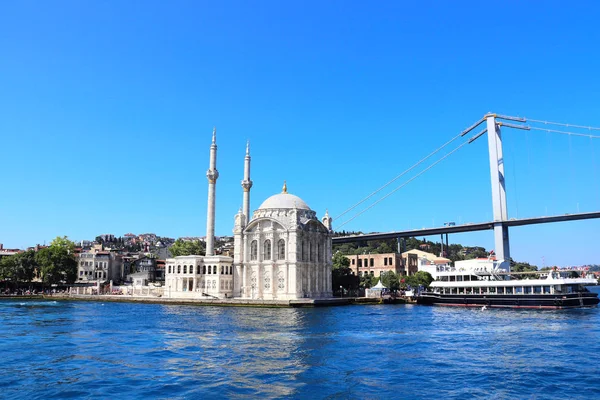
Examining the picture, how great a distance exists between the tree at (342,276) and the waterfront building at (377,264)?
8935 mm

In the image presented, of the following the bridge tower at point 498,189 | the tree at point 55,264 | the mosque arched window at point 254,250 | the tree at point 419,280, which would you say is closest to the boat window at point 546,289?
the bridge tower at point 498,189

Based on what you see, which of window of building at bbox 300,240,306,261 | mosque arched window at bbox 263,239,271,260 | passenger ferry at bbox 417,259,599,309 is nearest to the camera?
passenger ferry at bbox 417,259,599,309

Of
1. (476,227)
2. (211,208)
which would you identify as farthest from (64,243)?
(476,227)

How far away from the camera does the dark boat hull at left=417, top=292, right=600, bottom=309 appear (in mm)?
42344

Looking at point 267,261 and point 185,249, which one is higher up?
point 185,249

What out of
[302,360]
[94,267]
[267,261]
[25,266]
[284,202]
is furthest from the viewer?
[94,267]

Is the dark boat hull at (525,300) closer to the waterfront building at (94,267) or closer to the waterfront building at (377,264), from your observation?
the waterfront building at (377,264)

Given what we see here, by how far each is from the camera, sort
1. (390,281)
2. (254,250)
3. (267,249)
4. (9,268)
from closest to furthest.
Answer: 1. (267,249)
2. (254,250)
3. (390,281)
4. (9,268)

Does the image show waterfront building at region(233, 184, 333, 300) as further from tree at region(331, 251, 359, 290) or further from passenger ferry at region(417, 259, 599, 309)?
passenger ferry at region(417, 259, 599, 309)

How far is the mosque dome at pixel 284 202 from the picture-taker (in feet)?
201

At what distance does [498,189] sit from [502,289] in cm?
1837

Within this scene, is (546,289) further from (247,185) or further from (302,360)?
(247,185)

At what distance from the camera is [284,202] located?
6141 centimetres

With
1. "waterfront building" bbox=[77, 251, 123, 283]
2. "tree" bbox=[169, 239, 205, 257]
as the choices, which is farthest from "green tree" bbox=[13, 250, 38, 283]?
"tree" bbox=[169, 239, 205, 257]
